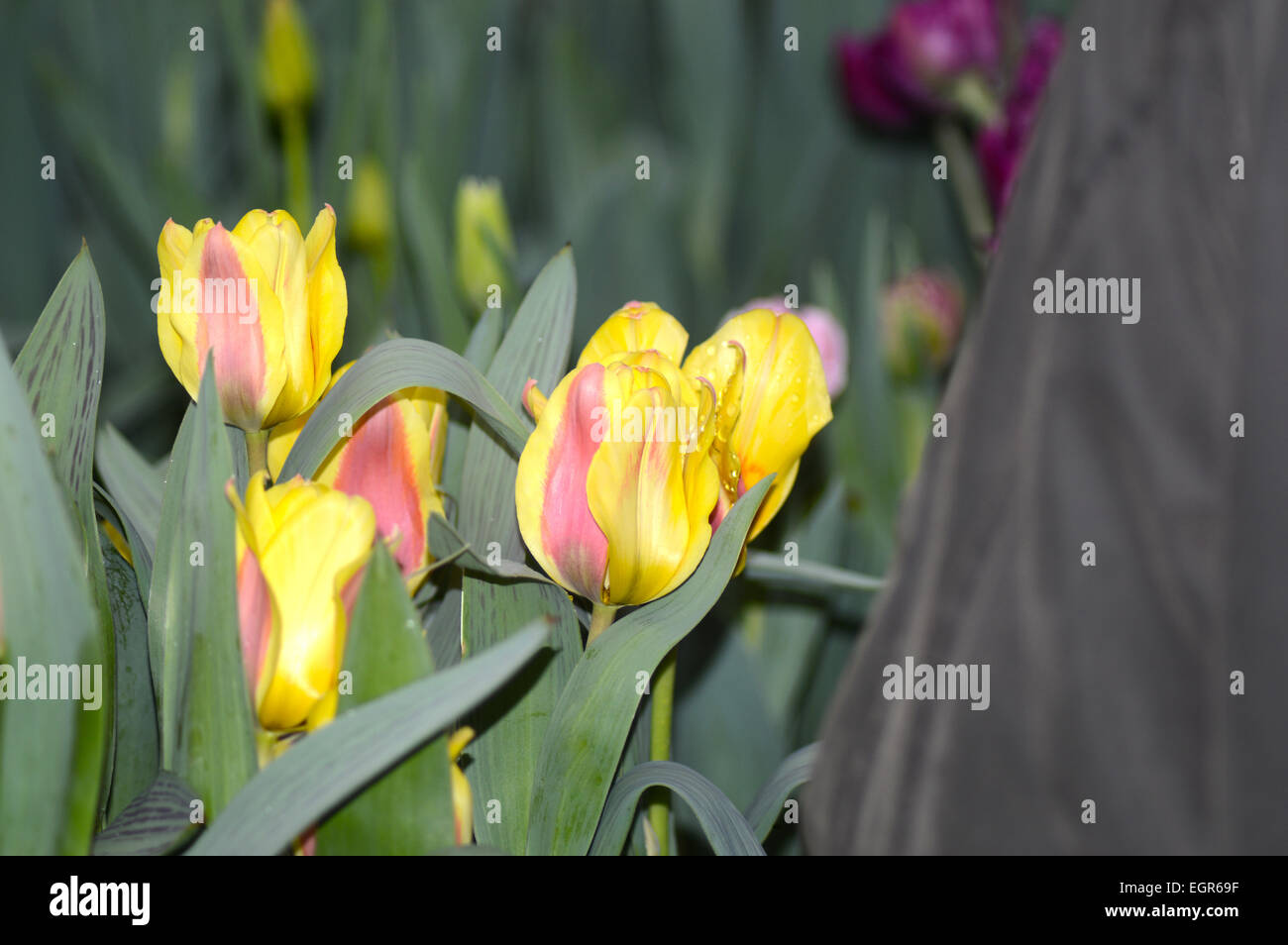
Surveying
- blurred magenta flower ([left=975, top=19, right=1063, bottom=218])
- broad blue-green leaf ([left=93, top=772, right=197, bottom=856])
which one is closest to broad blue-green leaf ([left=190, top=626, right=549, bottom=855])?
broad blue-green leaf ([left=93, top=772, right=197, bottom=856])

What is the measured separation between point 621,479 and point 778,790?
0.36 ft

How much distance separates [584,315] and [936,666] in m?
0.68

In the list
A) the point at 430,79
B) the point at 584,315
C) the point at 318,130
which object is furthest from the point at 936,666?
the point at 318,130

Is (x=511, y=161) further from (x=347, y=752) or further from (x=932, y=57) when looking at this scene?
(x=347, y=752)

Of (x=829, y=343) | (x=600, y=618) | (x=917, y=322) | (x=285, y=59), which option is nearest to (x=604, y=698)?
(x=600, y=618)

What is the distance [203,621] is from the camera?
24cm

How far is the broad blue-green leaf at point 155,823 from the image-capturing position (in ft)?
0.72

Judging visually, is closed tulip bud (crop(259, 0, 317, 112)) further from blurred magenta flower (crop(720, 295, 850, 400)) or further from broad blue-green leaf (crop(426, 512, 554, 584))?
broad blue-green leaf (crop(426, 512, 554, 584))

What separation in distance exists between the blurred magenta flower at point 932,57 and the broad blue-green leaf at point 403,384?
29.0 inches

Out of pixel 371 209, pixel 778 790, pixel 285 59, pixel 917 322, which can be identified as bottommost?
pixel 778 790

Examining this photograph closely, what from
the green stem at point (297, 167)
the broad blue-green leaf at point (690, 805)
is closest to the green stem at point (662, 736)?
the broad blue-green leaf at point (690, 805)

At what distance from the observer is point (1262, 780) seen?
175 mm

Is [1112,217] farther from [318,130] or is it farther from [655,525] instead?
[318,130]

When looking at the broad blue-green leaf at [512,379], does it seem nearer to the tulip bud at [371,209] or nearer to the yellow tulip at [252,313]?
the yellow tulip at [252,313]
